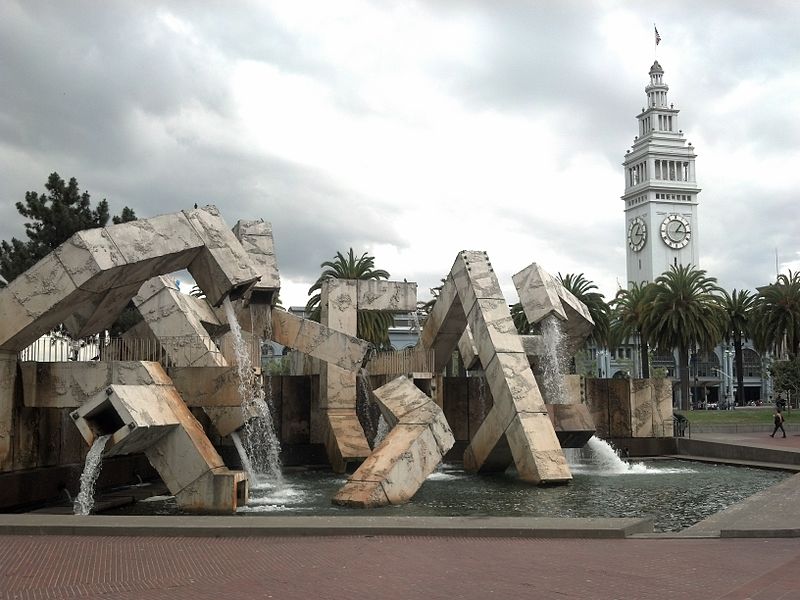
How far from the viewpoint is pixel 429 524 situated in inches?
399

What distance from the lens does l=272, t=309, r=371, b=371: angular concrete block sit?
22422 mm

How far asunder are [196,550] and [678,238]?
395 ft

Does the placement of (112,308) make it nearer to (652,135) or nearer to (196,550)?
(196,550)

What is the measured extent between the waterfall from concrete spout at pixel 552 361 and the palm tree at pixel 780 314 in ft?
95.7

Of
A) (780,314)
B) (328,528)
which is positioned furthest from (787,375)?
(328,528)

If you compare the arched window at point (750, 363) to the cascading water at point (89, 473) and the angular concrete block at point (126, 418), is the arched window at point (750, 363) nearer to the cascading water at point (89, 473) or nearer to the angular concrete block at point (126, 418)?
the angular concrete block at point (126, 418)

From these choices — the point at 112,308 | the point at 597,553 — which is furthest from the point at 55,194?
the point at 597,553

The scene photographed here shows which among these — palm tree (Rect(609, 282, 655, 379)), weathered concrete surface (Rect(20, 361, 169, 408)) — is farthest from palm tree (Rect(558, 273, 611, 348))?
weathered concrete surface (Rect(20, 361, 169, 408))

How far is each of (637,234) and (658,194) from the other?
6.70 m

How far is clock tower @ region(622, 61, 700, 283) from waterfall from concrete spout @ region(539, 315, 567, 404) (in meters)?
97.7

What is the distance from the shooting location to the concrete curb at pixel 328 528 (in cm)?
990

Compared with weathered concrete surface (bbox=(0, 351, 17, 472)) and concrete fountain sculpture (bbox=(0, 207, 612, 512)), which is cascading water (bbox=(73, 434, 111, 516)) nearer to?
concrete fountain sculpture (bbox=(0, 207, 612, 512))

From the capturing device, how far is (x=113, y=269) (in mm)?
14750

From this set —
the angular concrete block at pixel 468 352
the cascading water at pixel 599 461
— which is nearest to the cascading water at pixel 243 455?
the cascading water at pixel 599 461
